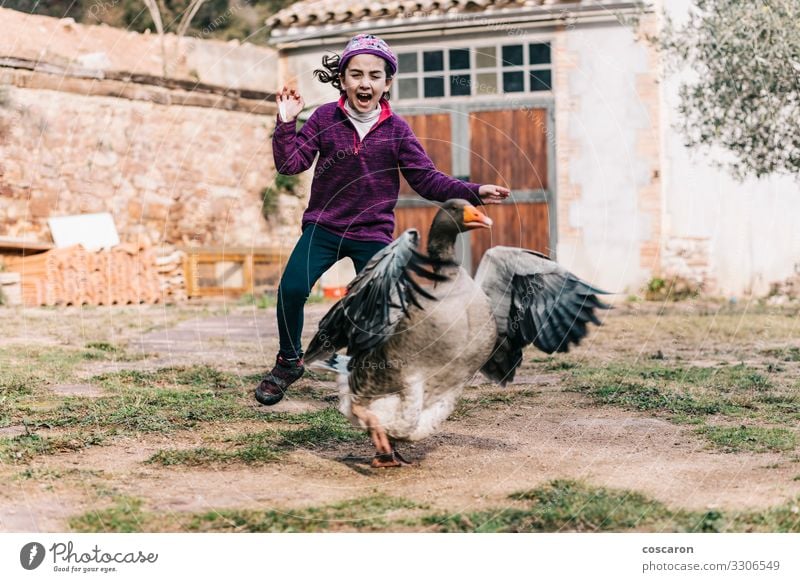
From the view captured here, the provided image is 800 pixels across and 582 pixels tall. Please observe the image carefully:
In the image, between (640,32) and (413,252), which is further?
(640,32)

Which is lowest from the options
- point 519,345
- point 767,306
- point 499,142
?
point 767,306

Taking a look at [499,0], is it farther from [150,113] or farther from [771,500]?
[771,500]

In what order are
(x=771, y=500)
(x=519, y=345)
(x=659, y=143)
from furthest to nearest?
(x=659, y=143), (x=519, y=345), (x=771, y=500)

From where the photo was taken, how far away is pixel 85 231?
17.3 meters

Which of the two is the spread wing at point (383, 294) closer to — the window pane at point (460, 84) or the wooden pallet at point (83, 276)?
the wooden pallet at point (83, 276)

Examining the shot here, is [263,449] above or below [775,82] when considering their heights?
below

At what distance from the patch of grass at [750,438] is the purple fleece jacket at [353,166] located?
2.14m

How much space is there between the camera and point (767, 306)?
15711 millimetres

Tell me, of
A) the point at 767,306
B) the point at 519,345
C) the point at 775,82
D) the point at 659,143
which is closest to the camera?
the point at 519,345

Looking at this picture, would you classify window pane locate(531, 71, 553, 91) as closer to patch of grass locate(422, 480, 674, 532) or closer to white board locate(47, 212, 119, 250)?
white board locate(47, 212, 119, 250)

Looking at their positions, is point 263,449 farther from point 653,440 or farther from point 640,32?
point 640,32

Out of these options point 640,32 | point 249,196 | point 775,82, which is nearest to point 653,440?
point 775,82

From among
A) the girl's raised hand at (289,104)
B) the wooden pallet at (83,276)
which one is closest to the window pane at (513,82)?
the wooden pallet at (83,276)

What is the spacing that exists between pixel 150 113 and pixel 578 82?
7.50 m
